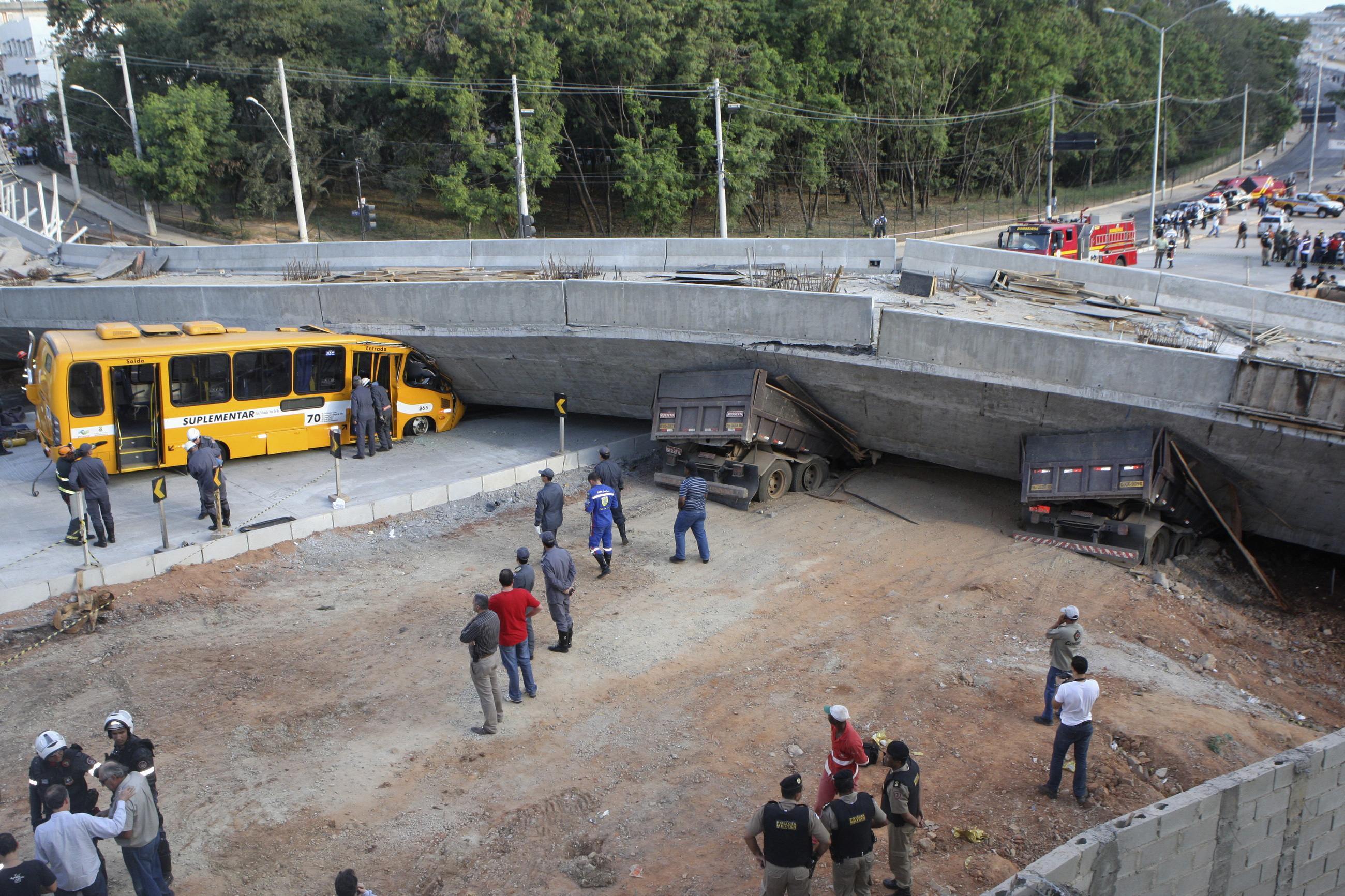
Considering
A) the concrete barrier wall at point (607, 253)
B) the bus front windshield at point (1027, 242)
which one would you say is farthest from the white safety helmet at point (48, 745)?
the bus front windshield at point (1027, 242)

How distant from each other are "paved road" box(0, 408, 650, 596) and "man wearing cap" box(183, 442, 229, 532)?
32 centimetres

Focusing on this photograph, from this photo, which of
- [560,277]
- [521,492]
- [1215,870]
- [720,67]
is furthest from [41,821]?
[720,67]

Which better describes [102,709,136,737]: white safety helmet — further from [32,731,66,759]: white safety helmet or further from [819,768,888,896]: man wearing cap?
[819,768,888,896]: man wearing cap

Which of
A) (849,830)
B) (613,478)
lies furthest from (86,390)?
(849,830)

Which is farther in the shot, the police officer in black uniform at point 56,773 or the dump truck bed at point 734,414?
the dump truck bed at point 734,414

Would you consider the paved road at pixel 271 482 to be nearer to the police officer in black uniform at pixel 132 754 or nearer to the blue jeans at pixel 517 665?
the blue jeans at pixel 517 665

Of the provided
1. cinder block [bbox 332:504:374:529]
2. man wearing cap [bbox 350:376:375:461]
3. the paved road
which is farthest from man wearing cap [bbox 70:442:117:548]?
man wearing cap [bbox 350:376:375:461]

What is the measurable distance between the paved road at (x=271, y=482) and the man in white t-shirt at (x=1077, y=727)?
33.8 feet

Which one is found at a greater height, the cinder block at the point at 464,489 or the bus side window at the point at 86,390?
the bus side window at the point at 86,390

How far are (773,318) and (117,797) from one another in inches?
480

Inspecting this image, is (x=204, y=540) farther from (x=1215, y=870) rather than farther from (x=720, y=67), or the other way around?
(x=720, y=67)

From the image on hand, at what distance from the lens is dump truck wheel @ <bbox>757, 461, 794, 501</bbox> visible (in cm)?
1661

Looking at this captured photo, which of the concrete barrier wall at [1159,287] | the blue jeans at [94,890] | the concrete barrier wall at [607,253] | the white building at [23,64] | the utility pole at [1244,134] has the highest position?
the white building at [23,64]

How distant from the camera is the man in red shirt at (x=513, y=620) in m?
9.46
